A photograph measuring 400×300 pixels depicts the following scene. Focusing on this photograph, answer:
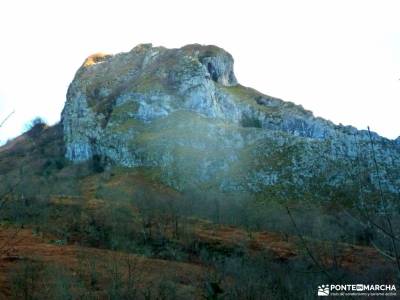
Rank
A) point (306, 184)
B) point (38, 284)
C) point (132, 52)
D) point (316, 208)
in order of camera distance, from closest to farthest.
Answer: point (38, 284) → point (316, 208) → point (306, 184) → point (132, 52)

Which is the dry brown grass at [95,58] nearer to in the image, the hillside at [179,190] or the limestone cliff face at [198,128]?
the hillside at [179,190]

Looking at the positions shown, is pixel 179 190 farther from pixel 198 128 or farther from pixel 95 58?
pixel 95 58

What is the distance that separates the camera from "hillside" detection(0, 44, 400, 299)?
2047 inches

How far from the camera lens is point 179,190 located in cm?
11694

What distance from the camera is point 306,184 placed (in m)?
118

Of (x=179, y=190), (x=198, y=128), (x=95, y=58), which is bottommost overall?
(x=179, y=190)

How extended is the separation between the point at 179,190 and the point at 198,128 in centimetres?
1961

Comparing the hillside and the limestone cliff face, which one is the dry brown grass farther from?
the limestone cliff face

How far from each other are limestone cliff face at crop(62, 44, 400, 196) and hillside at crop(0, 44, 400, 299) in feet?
1.28

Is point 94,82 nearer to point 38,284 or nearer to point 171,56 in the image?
point 171,56

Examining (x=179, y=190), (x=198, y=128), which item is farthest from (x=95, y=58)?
(x=179, y=190)

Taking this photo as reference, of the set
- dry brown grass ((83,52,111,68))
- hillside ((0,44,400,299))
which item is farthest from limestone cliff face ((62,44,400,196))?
dry brown grass ((83,52,111,68))

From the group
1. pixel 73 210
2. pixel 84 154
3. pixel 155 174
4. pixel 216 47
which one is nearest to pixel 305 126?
pixel 216 47

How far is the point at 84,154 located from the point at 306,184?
63450 mm
